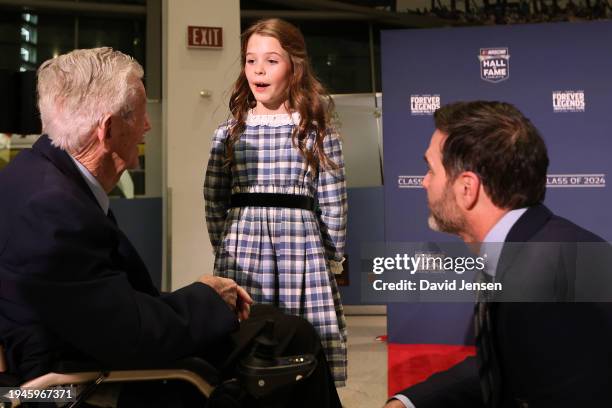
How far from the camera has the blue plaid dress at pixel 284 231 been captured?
90.7 inches

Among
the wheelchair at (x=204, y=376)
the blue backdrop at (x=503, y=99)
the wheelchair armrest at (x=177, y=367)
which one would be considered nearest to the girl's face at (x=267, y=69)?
the wheelchair at (x=204, y=376)

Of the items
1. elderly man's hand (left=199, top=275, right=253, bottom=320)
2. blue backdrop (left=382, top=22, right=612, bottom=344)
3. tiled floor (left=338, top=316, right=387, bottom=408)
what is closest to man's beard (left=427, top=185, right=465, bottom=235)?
Answer: elderly man's hand (left=199, top=275, right=253, bottom=320)

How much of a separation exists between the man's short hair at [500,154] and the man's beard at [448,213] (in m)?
0.02

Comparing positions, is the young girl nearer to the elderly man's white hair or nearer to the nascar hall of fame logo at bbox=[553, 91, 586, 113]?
the elderly man's white hair

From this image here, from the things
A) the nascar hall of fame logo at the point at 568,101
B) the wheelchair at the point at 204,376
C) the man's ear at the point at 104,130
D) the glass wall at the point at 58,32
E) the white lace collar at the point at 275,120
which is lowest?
the wheelchair at the point at 204,376

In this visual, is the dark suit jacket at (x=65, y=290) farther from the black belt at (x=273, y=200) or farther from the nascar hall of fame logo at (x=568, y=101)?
the nascar hall of fame logo at (x=568, y=101)

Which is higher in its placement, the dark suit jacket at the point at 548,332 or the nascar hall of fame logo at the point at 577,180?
the nascar hall of fame logo at the point at 577,180

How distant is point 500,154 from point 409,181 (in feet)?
11.1

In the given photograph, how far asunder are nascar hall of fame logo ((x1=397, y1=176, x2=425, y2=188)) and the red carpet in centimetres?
103

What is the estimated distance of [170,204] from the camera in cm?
446

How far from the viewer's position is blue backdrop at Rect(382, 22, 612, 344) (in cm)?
397

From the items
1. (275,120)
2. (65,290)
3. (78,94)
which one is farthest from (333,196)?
(65,290)

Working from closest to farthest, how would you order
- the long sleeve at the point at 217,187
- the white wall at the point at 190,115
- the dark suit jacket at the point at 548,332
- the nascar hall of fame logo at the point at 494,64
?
1. the dark suit jacket at the point at 548,332
2. the long sleeve at the point at 217,187
3. the nascar hall of fame logo at the point at 494,64
4. the white wall at the point at 190,115

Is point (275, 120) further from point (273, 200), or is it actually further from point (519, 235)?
point (519, 235)
